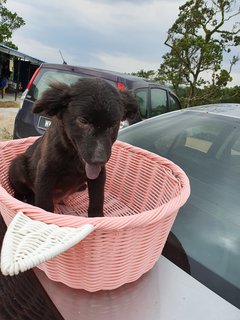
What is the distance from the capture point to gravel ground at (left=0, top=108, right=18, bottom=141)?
8006 mm

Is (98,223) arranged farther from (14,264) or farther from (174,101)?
(174,101)

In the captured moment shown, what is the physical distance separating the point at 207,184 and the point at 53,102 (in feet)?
3.06

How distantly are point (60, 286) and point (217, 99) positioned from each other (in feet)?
40.1

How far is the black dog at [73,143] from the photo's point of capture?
1.43 metres

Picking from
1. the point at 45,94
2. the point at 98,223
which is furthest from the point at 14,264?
the point at 45,94

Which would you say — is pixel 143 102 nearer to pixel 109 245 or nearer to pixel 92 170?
pixel 92 170

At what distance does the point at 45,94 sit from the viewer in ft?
5.15

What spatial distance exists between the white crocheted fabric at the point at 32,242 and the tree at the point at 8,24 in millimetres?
28078

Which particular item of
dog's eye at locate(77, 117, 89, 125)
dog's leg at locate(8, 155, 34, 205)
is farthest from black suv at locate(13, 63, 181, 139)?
dog's eye at locate(77, 117, 89, 125)

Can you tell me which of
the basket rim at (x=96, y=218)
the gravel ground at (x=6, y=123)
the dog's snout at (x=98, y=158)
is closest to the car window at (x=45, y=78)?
the gravel ground at (x=6, y=123)

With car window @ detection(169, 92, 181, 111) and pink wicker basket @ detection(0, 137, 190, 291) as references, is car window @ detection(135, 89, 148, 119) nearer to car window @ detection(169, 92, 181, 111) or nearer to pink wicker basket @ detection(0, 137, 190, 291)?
car window @ detection(169, 92, 181, 111)

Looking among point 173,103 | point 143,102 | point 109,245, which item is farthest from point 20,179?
point 173,103

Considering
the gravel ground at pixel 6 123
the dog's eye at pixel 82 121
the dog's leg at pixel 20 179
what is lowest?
the gravel ground at pixel 6 123

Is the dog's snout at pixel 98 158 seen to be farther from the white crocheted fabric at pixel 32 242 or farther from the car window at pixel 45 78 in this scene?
the car window at pixel 45 78
